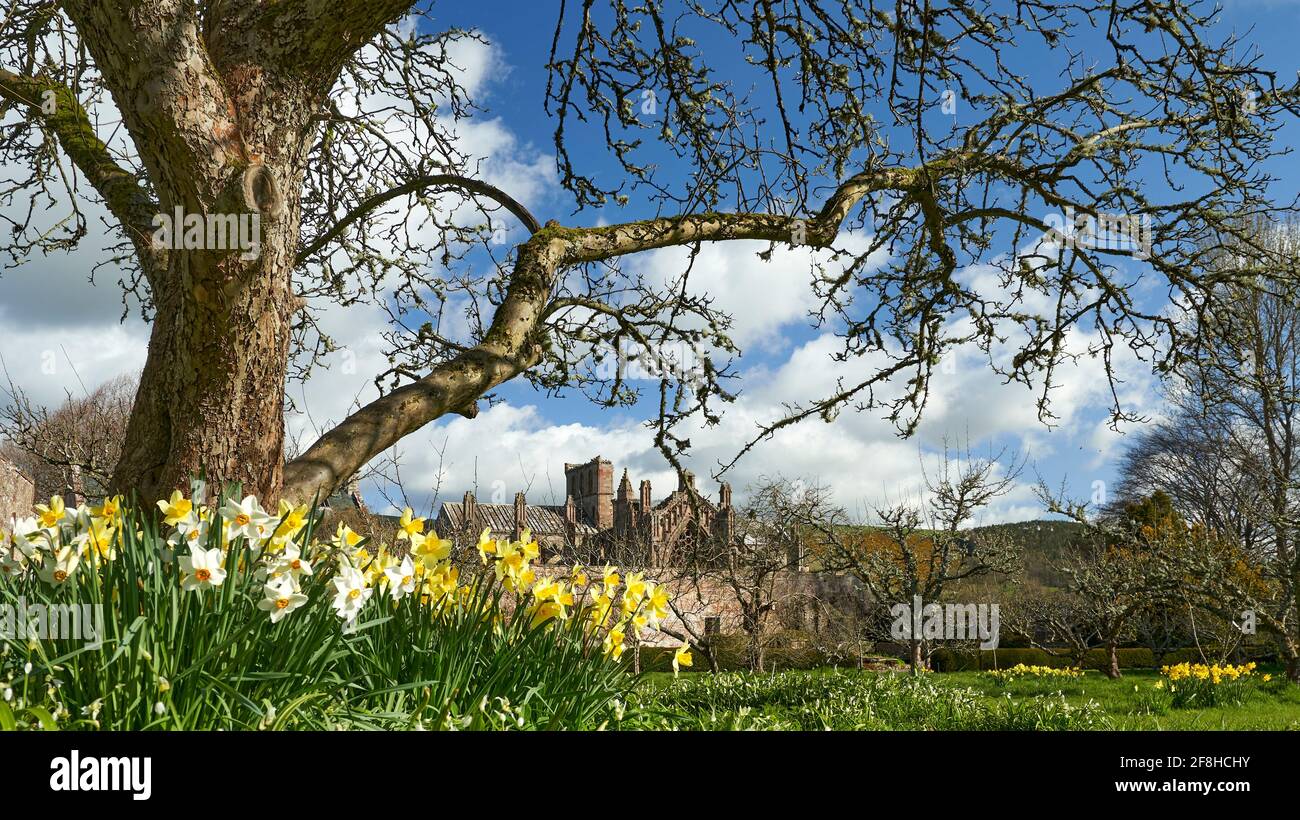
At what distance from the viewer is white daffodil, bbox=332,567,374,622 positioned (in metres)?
2.27

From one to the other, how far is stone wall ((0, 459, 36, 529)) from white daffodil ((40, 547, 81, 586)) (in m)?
12.7

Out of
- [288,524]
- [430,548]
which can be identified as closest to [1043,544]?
[430,548]

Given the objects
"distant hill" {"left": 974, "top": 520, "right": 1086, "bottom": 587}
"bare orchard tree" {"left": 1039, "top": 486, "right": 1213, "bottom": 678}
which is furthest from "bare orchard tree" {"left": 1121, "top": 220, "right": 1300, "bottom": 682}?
"distant hill" {"left": 974, "top": 520, "right": 1086, "bottom": 587}

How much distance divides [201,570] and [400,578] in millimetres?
569

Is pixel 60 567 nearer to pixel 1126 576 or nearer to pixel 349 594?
pixel 349 594

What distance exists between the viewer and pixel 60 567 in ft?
7.81

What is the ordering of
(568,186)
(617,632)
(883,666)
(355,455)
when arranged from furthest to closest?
(883,666) < (568,186) < (355,455) < (617,632)

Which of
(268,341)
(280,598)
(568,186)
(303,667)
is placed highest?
(568,186)

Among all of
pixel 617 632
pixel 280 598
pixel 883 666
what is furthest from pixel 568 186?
pixel 883 666

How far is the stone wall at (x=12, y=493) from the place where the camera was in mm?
13258
